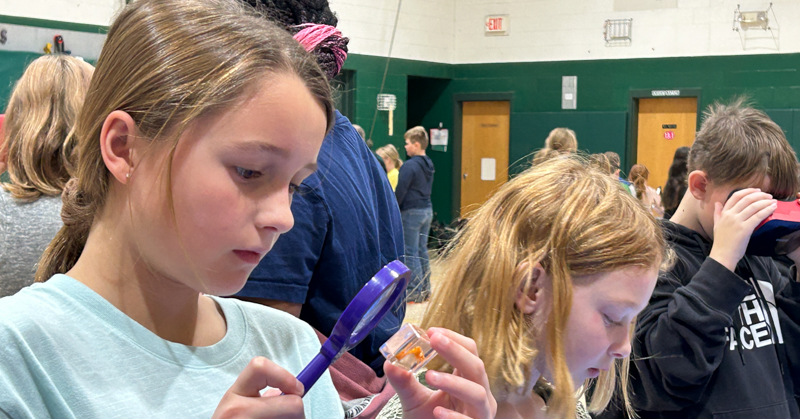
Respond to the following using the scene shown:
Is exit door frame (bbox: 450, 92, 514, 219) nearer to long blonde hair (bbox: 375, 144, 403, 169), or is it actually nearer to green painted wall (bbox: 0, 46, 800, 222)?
green painted wall (bbox: 0, 46, 800, 222)

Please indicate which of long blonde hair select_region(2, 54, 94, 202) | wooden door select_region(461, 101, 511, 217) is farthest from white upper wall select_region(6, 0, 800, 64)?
long blonde hair select_region(2, 54, 94, 202)

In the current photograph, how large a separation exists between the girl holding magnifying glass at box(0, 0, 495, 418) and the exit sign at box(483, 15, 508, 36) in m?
10.9

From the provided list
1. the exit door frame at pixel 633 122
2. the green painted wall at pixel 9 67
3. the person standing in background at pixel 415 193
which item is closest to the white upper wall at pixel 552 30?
the exit door frame at pixel 633 122

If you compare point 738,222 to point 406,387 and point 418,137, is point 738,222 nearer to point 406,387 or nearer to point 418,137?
point 406,387

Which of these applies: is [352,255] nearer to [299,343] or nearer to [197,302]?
[299,343]

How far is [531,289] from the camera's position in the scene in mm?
1378

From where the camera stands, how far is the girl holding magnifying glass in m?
Answer: 0.81

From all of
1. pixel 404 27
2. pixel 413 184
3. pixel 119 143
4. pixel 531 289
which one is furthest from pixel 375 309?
pixel 404 27

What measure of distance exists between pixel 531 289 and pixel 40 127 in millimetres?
1407

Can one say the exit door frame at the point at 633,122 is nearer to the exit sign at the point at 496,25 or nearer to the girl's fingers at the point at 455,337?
the exit sign at the point at 496,25

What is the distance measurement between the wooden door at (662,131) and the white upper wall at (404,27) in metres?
3.39

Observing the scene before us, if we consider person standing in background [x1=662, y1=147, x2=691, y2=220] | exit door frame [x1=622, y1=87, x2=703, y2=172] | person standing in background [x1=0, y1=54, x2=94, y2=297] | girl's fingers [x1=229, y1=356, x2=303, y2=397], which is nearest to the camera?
girl's fingers [x1=229, y1=356, x2=303, y2=397]

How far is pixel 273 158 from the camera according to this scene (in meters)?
0.84

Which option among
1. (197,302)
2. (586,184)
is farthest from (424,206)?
(197,302)
